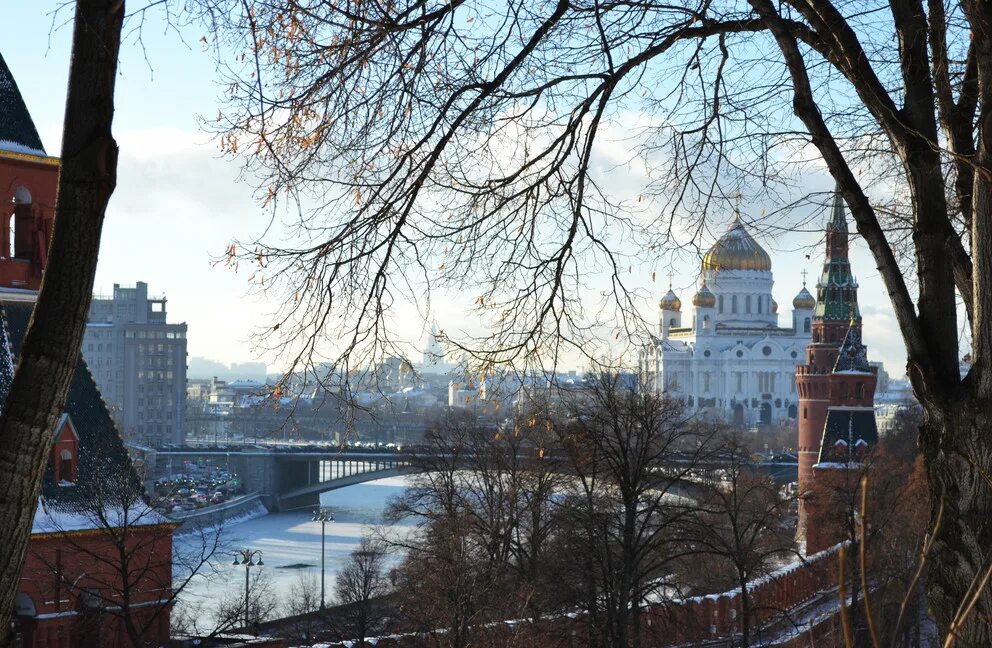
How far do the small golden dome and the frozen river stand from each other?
4095cm

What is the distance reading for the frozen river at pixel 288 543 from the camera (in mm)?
42281

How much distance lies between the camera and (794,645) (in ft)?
85.7

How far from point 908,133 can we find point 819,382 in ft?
197

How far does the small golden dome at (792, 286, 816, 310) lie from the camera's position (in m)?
116

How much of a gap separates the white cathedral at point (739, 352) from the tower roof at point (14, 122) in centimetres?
9821

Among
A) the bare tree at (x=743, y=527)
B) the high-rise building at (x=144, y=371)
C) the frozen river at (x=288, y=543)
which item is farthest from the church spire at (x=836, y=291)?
the high-rise building at (x=144, y=371)

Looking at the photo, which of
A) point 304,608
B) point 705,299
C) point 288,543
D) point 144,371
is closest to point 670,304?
point 705,299

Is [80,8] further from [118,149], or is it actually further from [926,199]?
[926,199]

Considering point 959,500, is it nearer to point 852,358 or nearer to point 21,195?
point 21,195

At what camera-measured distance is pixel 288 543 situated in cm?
6125

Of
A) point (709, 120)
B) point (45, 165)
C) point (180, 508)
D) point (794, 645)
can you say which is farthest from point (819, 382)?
point (709, 120)

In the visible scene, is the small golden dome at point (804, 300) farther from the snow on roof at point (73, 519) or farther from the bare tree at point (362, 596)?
the snow on roof at point (73, 519)

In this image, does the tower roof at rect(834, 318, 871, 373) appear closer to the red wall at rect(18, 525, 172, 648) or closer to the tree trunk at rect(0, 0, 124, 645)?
the red wall at rect(18, 525, 172, 648)

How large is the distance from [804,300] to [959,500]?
113 metres
